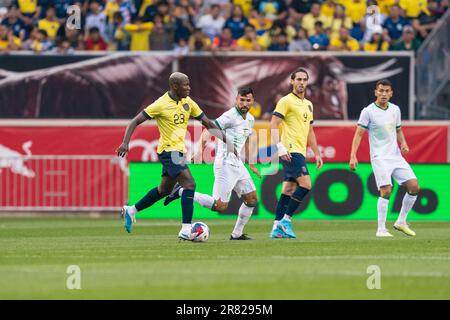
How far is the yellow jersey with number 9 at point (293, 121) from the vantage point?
1916cm

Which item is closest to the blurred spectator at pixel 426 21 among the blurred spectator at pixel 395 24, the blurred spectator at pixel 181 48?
the blurred spectator at pixel 395 24

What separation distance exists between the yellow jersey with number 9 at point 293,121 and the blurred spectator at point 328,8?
12.3m

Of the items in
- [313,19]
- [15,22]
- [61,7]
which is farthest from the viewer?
[61,7]

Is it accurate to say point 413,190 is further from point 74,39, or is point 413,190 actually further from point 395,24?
point 74,39

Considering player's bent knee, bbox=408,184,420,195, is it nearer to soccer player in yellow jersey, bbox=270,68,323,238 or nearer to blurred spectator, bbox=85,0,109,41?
soccer player in yellow jersey, bbox=270,68,323,238

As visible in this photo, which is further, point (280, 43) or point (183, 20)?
point (183, 20)

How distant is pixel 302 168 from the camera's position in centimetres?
1917

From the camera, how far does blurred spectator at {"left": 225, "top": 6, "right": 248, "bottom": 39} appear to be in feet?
101

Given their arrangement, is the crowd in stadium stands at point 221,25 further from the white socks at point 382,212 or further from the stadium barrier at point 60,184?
the white socks at point 382,212

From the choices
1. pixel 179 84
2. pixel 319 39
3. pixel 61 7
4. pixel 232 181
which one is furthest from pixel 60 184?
pixel 179 84

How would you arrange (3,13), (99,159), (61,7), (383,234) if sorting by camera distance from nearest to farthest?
(383,234), (99,159), (61,7), (3,13)

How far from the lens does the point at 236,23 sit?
30.9m

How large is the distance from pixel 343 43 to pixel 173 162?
534 inches
